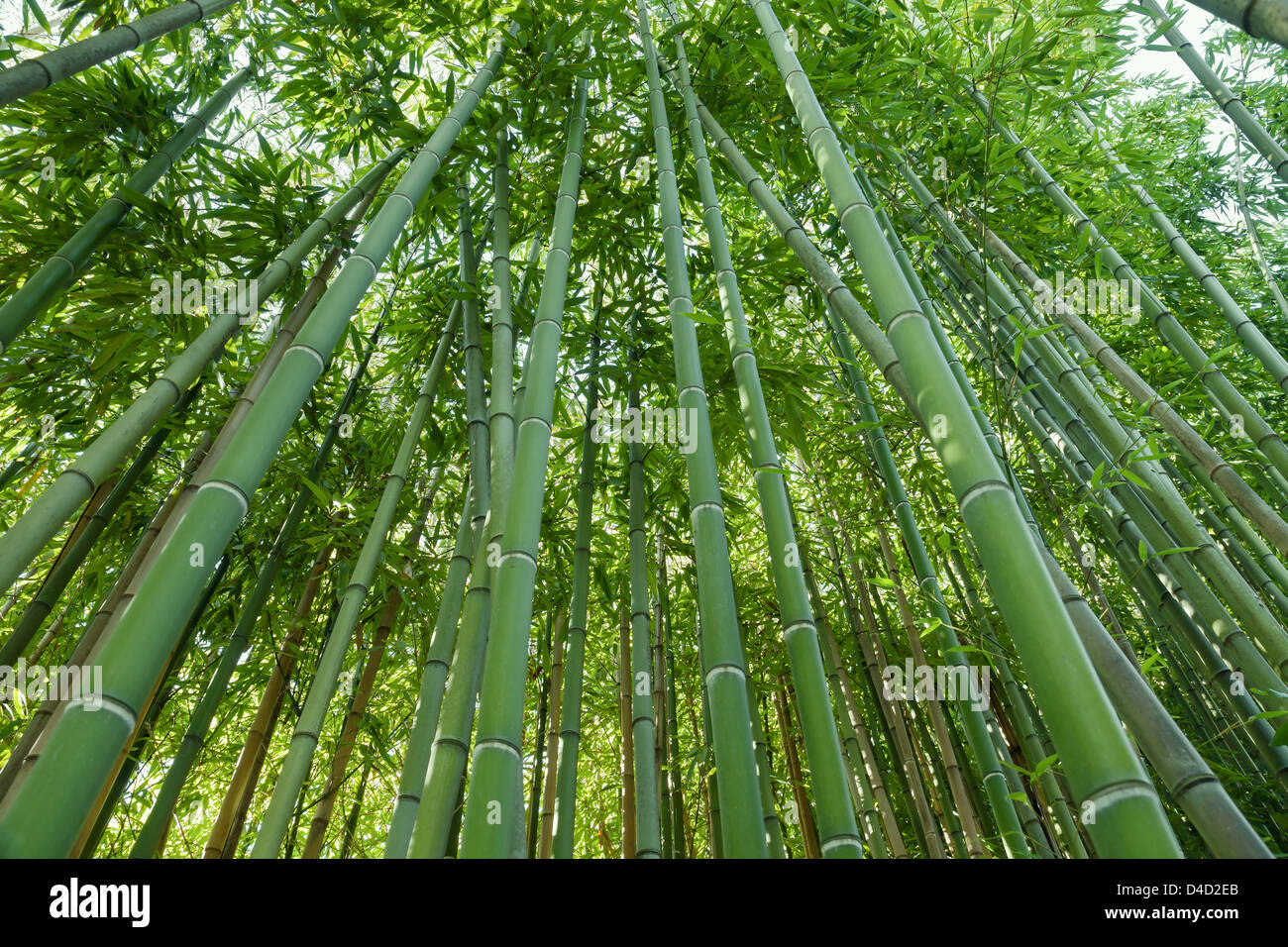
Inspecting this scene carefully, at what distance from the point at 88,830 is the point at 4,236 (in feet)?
6.68

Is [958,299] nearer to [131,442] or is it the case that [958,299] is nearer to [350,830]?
[131,442]

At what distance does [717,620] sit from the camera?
145 cm

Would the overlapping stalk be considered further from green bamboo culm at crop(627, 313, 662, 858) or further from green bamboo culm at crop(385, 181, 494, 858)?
green bamboo culm at crop(385, 181, 494, 858)

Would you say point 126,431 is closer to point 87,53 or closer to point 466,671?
point 87,53

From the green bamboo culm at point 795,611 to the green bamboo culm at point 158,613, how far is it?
36.0 inches

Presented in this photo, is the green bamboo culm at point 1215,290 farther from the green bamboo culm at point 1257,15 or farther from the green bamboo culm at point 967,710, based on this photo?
the green bamboo culm at point 1257,15

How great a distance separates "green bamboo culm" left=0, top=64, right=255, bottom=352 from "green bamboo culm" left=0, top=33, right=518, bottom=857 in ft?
3.68

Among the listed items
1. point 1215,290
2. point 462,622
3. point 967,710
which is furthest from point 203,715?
point 1215,290

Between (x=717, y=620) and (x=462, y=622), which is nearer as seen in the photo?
(x=717, y=620)

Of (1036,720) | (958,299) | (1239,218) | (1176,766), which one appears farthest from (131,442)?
(1239,218)

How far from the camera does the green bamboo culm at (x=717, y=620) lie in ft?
4.13

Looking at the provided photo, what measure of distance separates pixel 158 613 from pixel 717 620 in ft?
3.14

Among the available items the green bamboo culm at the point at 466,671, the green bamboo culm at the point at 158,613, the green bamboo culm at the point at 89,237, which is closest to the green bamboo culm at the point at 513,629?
the green bamboo culm at the point at 466,671

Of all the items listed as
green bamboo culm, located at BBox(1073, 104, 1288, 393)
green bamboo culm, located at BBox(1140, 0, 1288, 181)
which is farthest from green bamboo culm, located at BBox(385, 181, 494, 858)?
green bamboo culm, located at BBox(1073, 104, 1288, 393)
